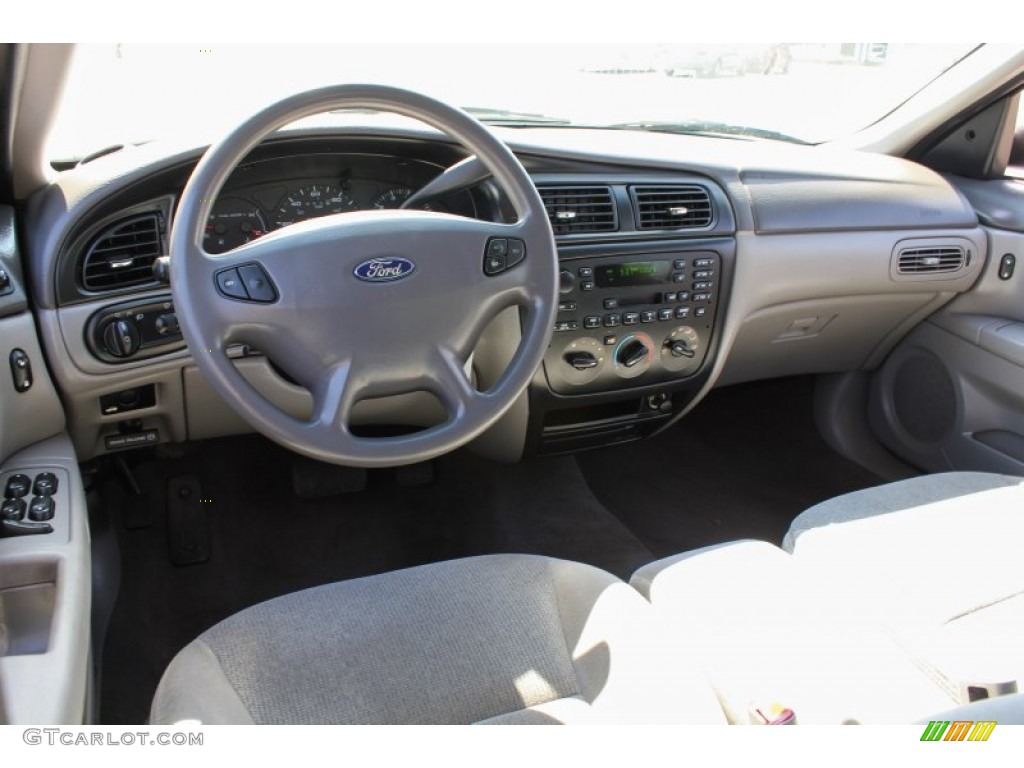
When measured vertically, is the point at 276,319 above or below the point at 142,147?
below

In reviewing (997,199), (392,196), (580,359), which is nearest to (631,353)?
(580,359)

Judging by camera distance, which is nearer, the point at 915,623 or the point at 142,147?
the point at 915,623

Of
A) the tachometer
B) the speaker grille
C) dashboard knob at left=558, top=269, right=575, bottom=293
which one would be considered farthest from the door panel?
Answer: the tachometer

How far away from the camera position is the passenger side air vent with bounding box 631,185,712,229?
2.06m

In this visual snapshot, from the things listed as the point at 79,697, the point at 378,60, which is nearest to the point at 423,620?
the point at 79,697

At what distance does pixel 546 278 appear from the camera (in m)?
1.49

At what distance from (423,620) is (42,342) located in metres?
0.83

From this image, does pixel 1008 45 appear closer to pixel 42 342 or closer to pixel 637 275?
pixel 637 275

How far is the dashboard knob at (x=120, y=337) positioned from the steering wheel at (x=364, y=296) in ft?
1.40

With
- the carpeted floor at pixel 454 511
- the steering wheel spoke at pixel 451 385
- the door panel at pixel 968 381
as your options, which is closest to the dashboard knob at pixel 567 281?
the steering wheel spoke at pixel 451 385

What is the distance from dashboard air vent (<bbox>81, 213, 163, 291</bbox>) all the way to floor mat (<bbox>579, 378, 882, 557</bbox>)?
139 cm

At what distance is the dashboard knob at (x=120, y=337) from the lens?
5.45 ft

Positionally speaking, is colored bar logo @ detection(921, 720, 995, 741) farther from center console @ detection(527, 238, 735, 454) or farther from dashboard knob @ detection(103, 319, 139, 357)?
dashboard knob @ detection(103, 319, 139, 357)

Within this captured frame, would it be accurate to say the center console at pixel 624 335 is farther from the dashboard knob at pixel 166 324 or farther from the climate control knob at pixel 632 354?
the dashboard knob at pixel 166 324
